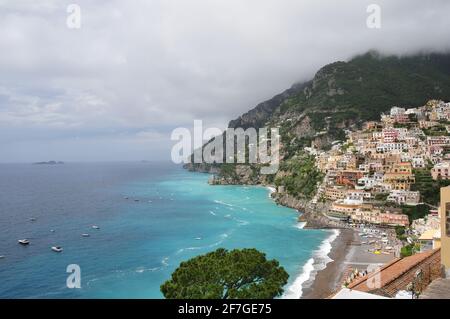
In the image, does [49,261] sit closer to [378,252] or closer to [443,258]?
[378,252]

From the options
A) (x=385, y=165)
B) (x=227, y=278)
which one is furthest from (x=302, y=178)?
(x=227, y=278)

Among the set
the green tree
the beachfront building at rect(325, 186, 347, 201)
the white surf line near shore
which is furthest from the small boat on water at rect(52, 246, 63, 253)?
the beachfront building at rect(325, 186, 347, 201)

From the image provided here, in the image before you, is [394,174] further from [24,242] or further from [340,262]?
[24,242]

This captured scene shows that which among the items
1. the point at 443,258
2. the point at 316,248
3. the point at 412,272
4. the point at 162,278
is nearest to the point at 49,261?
the point at 162,278

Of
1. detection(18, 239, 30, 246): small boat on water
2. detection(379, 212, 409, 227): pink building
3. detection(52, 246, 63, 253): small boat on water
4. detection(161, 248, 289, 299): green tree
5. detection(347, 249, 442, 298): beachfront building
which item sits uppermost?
detection(161, 248, 289, 299): green tree

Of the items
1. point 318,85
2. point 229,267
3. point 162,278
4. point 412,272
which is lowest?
point 162,278

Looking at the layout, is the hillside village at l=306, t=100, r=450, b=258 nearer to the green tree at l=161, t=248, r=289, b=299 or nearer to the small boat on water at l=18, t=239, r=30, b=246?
the green tree at l=161, t=248, r=289, b=299

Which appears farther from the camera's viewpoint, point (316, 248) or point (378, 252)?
point (316, 248)
